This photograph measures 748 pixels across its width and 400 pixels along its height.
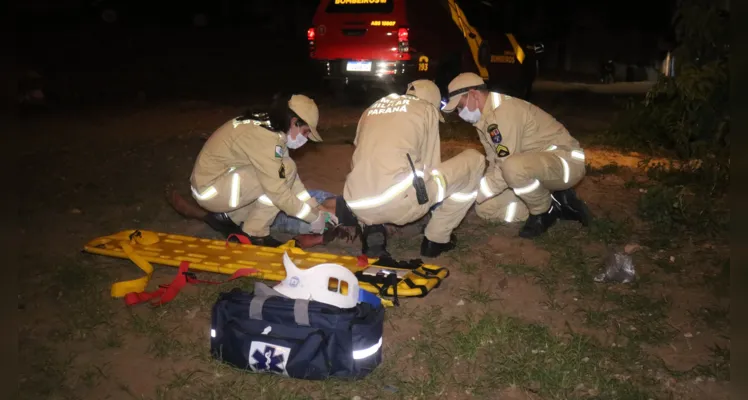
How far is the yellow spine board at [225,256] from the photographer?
14.1 ft

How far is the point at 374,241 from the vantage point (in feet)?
16.1

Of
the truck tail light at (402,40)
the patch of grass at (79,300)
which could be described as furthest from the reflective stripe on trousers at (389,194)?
the truck tail light at (402,40)

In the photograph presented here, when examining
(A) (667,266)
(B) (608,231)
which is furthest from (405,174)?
(A) (667,266)

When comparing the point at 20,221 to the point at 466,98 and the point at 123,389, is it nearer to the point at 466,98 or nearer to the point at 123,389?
the point at 123,389

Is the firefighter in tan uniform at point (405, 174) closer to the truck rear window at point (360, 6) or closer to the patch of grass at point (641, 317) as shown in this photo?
the patch of grass at point (641, 317)

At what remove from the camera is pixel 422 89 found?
479cm

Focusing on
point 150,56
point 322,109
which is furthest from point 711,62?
point 150,56

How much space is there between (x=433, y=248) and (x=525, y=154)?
1.04m

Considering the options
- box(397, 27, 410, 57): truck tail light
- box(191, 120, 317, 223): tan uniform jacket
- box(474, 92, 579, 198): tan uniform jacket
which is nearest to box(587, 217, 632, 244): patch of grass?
box(474, 92, 579, 198): tan uniform jacket

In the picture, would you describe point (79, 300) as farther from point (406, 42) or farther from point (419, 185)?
point (406, 42)

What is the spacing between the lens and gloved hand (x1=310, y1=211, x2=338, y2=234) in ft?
16.7

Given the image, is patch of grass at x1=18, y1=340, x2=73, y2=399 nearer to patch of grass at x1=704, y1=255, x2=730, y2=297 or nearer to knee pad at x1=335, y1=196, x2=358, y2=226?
knee pad at x1=335, y1=196, x2=358, y2=226

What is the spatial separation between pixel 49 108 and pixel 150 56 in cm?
779

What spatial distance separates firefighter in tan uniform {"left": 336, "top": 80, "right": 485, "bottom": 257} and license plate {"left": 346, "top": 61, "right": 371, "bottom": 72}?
5.90 meters
